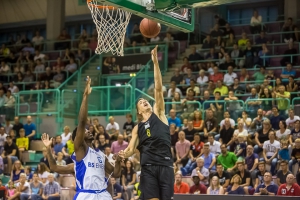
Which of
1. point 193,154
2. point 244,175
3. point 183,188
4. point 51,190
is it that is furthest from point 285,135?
point 51,190

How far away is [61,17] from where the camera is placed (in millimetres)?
26906

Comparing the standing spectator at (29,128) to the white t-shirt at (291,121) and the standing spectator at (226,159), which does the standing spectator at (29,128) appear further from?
the white t-shirt at (291,121)

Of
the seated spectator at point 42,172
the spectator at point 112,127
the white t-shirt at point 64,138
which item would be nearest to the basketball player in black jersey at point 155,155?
the seated spectator at point 42,172

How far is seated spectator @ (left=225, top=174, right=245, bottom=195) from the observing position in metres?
13.9

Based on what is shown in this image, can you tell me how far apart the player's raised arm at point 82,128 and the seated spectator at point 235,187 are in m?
6.54

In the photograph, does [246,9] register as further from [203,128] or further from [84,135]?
[84,135]

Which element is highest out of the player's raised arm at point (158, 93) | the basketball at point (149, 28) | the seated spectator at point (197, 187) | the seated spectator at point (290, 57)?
the seated spectator at point (290, 57)

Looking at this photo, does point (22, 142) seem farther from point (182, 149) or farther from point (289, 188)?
point (289, 188)

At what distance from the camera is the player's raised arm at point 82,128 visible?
312 inches

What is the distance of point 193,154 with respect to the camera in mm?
15969

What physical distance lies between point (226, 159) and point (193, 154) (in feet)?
3.79

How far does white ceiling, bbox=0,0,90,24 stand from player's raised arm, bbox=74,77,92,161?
20.4 m

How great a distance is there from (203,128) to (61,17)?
12.2m

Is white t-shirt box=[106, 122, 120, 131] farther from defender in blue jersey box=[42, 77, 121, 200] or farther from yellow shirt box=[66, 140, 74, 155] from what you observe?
defender in blue jersey box=[42, 77, 121, 200]
